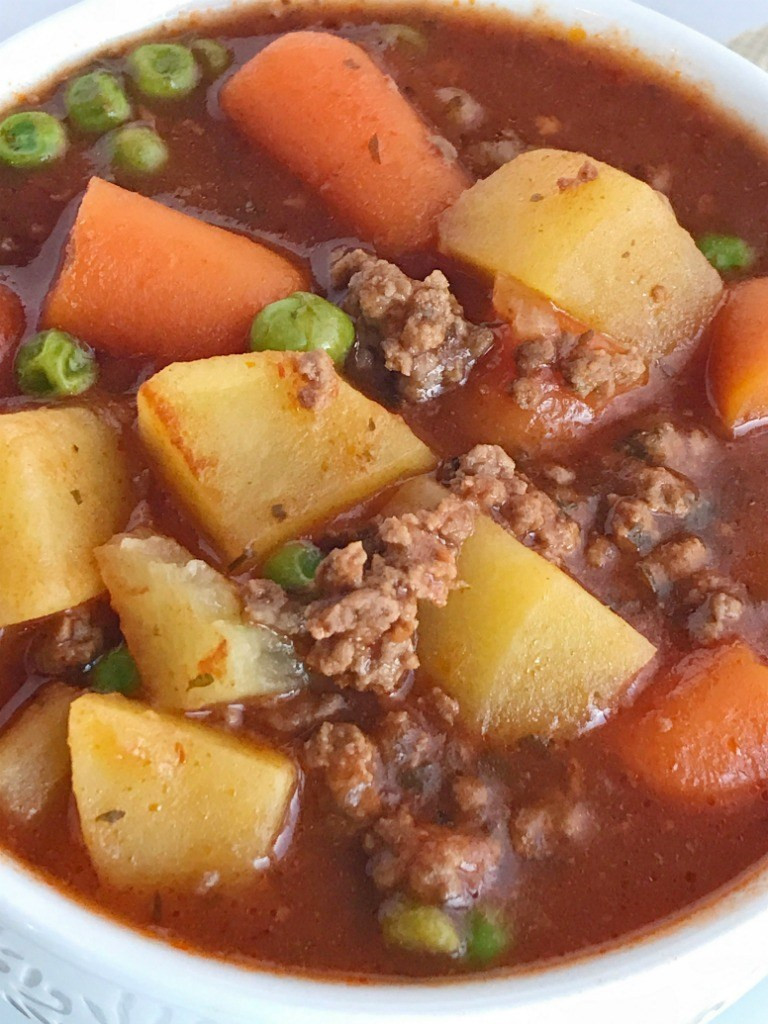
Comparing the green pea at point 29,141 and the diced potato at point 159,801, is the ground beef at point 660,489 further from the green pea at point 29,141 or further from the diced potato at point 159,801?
the green pea at point 29,141

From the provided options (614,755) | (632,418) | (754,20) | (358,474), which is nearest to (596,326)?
(632,418)

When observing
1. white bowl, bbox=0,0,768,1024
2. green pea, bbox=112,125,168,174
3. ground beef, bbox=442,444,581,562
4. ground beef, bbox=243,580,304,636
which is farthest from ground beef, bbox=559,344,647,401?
green pea, bbox=112,125,168,174

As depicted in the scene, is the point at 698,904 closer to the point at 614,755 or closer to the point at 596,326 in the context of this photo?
the point at 614,755

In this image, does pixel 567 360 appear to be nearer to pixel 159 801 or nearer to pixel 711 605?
pixel 711 605

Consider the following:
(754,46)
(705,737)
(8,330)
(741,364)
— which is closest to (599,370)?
(741,364)

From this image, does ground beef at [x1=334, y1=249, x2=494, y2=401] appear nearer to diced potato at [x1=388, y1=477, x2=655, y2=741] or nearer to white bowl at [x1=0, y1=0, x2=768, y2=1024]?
diced potato at [x1=388, y1=477, x2=655, y2=741]
